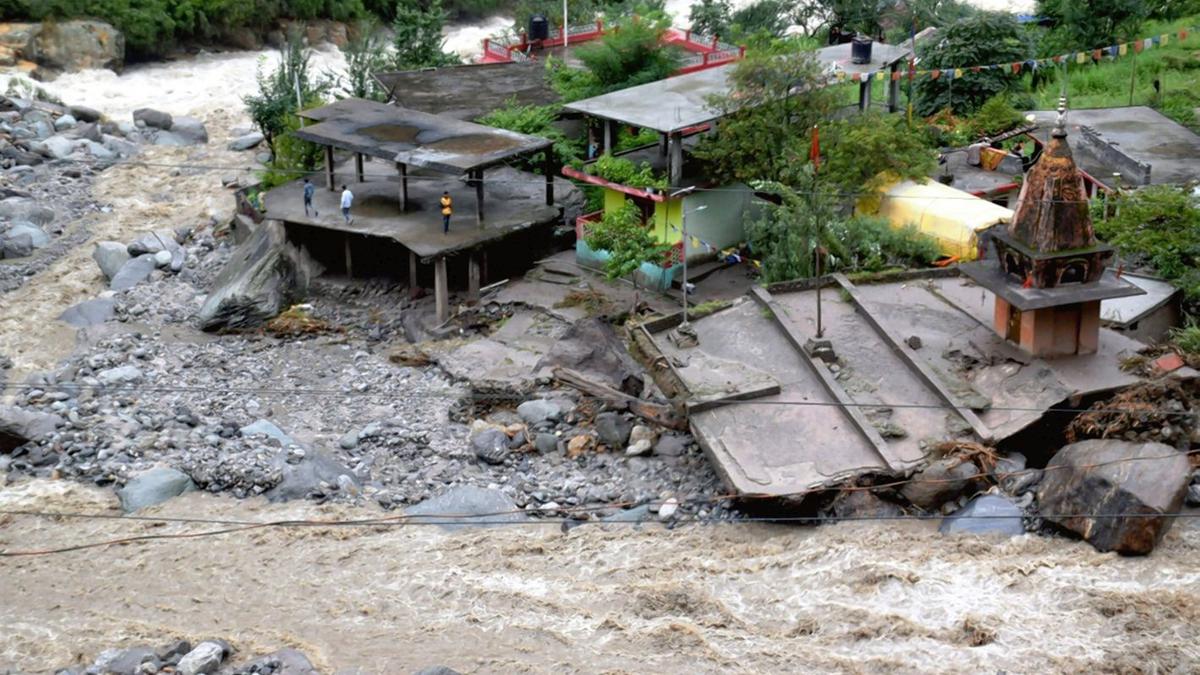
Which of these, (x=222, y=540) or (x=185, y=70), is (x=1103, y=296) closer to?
(x=222, y=540)

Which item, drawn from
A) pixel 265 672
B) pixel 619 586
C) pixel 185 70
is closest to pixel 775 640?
pixel 619 586

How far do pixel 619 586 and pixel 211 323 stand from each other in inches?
525

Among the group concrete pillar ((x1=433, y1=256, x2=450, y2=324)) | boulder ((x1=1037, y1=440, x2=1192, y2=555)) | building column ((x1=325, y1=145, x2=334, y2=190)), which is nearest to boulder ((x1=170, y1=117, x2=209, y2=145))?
building column ((x1=325, y1=145, x2=334, y2=190))

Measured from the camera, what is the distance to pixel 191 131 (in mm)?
44500

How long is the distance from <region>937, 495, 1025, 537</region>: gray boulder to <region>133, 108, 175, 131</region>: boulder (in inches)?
1305

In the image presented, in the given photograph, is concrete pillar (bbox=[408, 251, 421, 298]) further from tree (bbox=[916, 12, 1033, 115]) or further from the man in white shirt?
tree (bbox=[916, 12, 1033, 115])

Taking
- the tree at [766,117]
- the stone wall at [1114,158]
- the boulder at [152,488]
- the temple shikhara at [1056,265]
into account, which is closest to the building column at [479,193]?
the tree at [766,117]

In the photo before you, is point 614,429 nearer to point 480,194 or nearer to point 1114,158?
point 480,194

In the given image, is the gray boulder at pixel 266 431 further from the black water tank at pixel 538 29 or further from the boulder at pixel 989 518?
the black water tank at pixel 538 29

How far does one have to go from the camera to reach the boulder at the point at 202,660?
1756 cm

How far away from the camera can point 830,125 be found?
94.8 feet

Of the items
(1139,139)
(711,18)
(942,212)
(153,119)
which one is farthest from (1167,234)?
(153,119)

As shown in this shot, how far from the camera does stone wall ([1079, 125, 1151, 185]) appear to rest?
2850 cm

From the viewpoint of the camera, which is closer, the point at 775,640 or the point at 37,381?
the point at 775,640
